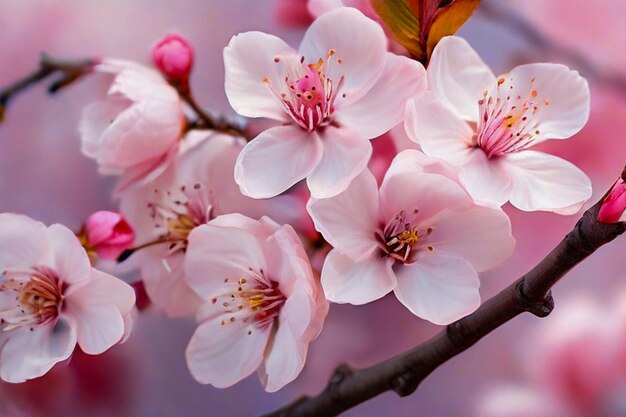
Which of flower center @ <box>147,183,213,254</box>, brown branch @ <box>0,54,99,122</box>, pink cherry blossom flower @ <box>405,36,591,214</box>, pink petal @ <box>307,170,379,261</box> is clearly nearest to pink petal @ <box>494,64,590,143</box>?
pink cherry blossom flower @ <box>405,36,591,214</box>

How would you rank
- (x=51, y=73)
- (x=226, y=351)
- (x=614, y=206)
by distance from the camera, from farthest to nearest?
(x=51, y=73) → (x=226, y=351) → (x=614, y=206)

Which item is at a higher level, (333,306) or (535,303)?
(535,303)

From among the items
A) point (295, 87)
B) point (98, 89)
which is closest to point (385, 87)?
point (295, 87)

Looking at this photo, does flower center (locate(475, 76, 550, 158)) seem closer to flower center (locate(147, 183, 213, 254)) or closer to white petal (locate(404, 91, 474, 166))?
white petal (locate(404, 91, 474, 166))

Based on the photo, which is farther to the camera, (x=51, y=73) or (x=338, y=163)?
(x=51, y=73)

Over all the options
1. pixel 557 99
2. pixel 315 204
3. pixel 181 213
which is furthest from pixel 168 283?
Answer: pixel 557 99

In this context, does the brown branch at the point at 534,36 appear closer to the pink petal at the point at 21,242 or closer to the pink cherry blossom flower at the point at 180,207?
the pink cherry blossom flower at the point at 180,207

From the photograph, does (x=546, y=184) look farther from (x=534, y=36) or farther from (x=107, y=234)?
(x=107, y=234)
